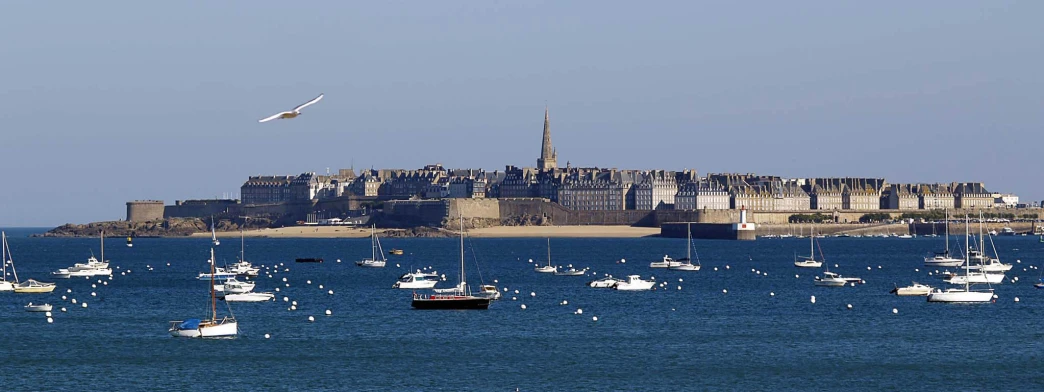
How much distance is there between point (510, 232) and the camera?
5733 inches

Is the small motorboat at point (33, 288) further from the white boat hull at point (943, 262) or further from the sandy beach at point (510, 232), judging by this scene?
the sandy beach at point (510, 232)

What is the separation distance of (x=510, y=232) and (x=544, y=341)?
351ft

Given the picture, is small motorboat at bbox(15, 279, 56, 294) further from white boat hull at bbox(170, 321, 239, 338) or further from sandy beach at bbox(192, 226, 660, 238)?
sandy beach at bbox(192, 226, 660, 238)

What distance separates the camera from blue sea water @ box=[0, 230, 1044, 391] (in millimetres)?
31938

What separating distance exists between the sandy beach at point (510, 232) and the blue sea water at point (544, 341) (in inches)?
3019

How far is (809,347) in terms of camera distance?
1465 inches

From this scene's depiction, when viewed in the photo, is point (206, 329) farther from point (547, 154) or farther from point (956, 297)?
point (547, 154)

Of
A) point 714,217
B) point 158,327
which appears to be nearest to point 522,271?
Result: point 158,327

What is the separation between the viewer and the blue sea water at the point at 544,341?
31.9m

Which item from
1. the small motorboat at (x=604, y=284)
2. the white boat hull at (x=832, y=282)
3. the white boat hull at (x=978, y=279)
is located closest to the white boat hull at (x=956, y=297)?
the white boat hull at (x=978, y=279)

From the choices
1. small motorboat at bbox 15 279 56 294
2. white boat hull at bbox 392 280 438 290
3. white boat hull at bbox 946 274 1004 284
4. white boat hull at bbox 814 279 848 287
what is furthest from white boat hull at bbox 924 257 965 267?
small motorboat at bbox 15 279 56 294

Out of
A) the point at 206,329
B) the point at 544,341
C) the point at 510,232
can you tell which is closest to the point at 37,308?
the point at 206,329

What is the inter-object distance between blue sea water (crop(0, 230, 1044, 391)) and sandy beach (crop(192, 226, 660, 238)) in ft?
252

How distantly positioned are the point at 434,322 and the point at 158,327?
7.10m
